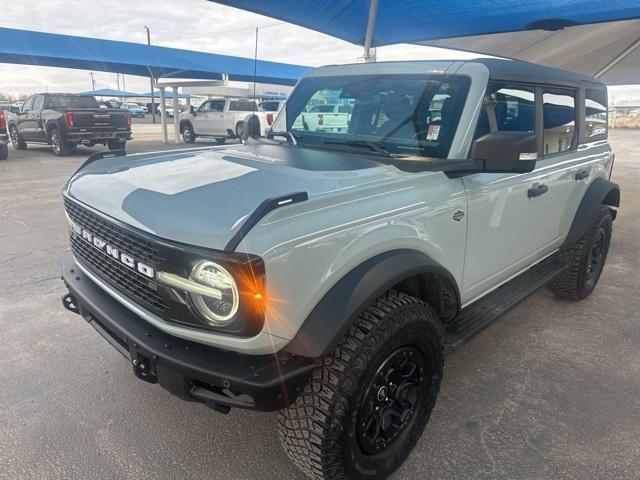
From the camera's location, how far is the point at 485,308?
2.93 m

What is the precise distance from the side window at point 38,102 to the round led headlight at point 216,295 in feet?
52.1

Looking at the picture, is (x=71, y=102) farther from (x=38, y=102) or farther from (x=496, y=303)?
(x=496, y=303)

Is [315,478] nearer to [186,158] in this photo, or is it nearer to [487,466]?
[487,466]

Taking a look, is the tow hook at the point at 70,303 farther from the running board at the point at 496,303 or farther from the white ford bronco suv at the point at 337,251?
the running board at the point at 496,303

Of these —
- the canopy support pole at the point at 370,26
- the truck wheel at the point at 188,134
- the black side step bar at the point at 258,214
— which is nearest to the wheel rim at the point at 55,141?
the truck wheel at the point at 188,134

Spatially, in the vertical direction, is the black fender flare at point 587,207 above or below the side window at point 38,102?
below

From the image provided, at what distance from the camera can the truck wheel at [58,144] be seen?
14.0 metres

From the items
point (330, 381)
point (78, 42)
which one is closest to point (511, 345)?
point (330, 381)

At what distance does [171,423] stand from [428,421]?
1385 mm

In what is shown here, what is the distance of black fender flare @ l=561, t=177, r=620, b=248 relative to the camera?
12.1 feet

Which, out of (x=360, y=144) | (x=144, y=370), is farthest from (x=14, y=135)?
(x=144, y=370)

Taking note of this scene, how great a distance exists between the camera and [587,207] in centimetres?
376

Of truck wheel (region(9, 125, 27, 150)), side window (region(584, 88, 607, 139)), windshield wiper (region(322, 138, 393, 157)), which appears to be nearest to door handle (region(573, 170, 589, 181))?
side window (region(584, 88, 607, 139))

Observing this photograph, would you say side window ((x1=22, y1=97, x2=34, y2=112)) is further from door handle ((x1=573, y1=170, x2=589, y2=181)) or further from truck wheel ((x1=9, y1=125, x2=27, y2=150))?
door handle ((x1=573, y1=170, x2=589, y2=181))
